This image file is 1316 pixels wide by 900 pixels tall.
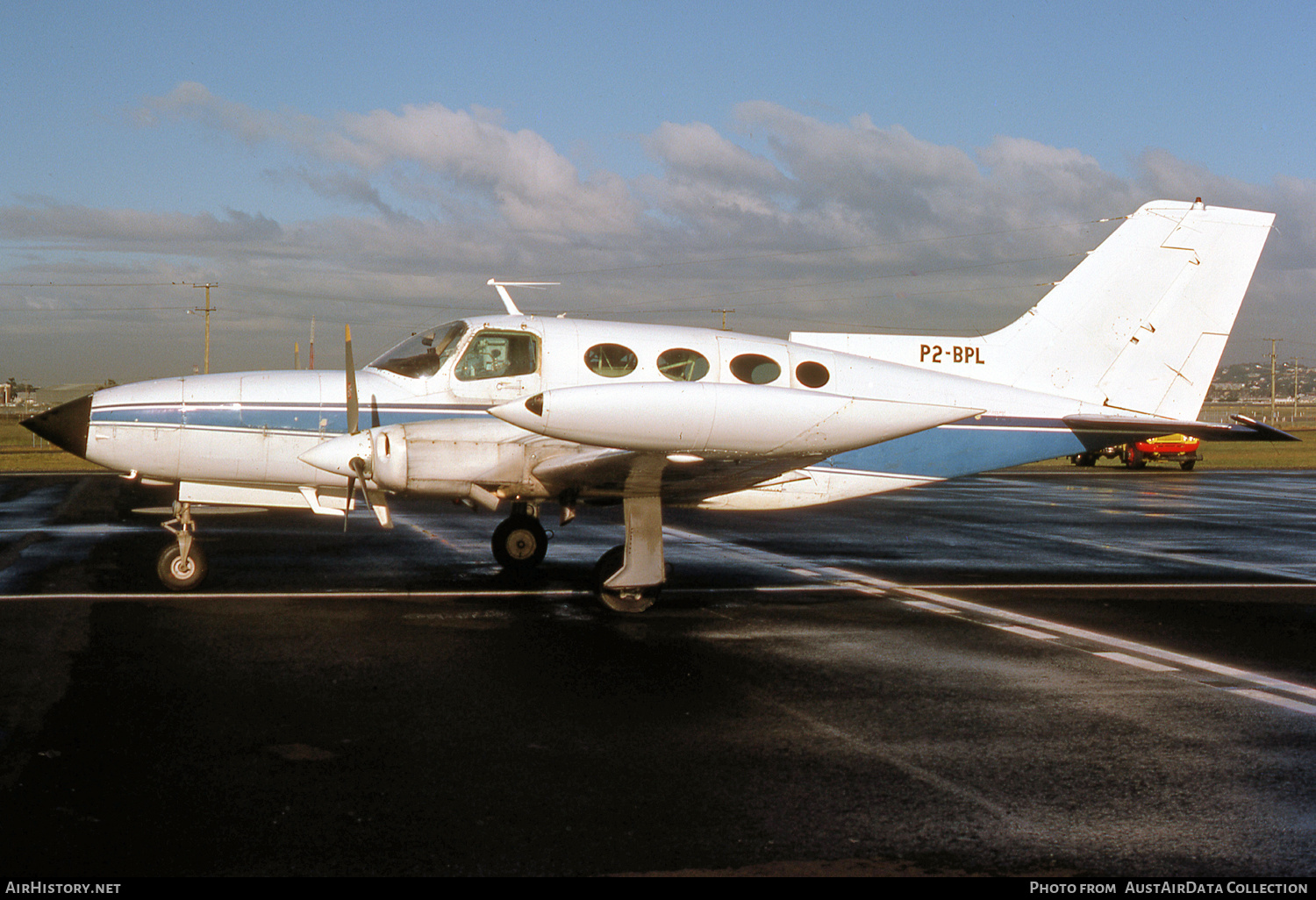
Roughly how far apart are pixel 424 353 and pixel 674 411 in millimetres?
4285

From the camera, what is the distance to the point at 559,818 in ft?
16.1

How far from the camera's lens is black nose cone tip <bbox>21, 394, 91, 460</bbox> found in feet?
34.8

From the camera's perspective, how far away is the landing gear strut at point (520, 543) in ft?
40.8

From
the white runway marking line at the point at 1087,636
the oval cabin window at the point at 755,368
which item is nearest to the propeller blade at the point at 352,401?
the oval cabin window at the point at 755,368

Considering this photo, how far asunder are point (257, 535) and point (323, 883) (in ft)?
43.8

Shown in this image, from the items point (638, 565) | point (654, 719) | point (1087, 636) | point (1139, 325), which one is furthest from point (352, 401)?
point (1139, 325)

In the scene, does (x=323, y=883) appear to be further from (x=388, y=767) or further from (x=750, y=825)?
(x=750, y=825)

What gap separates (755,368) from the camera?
37.1 feet

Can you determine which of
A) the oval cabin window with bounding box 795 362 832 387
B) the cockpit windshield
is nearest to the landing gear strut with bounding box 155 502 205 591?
the cockpit windshield

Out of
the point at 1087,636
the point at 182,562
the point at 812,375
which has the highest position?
the point at 812,375

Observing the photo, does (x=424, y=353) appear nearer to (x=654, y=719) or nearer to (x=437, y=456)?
(x=437, y=456)

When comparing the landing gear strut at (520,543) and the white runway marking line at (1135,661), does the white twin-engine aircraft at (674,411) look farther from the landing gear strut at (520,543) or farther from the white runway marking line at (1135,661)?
the white runway marking line at (1135,661)

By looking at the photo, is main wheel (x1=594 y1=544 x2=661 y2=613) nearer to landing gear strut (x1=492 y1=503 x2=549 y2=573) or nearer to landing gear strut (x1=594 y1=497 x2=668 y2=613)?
landing gear strut (x1=594 y1=497 x2=668 y2=613)

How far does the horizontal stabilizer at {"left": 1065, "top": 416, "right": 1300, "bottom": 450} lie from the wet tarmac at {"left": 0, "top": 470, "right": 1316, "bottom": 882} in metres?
1.70
